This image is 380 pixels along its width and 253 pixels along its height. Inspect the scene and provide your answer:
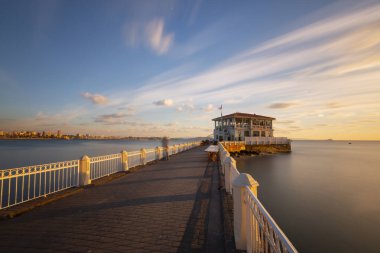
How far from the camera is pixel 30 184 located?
16.1 m

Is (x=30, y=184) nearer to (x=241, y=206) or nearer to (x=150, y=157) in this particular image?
(x=241, y=206)

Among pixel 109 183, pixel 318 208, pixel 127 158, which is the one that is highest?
pixel 127 158

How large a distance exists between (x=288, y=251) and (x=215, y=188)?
602cm

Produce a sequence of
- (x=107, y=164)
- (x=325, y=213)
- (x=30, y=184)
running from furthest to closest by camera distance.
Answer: (x=107, y=164) → (x=30, y=184) → (x=325, y=213)

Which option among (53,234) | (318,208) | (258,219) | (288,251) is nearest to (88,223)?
(53,234)

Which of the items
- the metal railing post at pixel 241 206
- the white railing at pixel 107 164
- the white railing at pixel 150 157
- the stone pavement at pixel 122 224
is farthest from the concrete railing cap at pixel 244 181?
the white railing at pixel 150 157

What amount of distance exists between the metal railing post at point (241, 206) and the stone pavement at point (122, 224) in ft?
1.21

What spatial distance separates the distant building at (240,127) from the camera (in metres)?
41.5

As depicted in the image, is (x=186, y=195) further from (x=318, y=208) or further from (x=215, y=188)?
(x=318, y=208)

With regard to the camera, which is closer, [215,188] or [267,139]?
[215,188]

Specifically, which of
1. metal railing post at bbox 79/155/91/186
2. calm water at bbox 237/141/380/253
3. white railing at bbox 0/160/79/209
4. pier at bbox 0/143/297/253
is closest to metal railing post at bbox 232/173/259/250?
pier at bbox 0/143/297/253

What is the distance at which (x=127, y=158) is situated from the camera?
12156 millimetres

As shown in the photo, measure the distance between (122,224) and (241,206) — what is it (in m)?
2.73

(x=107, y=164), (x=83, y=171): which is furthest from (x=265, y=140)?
(x=83, y=171)
